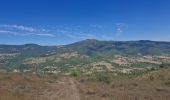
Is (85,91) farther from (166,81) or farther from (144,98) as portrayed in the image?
(166,81)

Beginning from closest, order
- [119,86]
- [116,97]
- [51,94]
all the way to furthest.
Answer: [116,97] → [51,94] → [119,86]

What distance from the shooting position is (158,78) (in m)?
31.0

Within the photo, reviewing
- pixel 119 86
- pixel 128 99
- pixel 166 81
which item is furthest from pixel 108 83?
pixel 128 99

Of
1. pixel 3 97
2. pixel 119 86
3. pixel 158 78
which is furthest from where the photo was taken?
pixel 158 78

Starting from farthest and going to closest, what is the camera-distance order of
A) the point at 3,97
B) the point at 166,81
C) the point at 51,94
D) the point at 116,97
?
1. the point at 166,81
2. the point at 51,94
3. the point at 116,97
4. the point at 3,97

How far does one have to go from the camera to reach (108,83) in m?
28.0

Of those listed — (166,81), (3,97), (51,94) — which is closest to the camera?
(3,97)

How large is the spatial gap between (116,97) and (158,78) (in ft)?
44.2

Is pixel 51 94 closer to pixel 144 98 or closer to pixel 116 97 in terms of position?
pixel 116 97

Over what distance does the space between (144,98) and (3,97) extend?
893 cm

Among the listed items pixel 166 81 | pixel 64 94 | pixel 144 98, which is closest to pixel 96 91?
pixel 64 94

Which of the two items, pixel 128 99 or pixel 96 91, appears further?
pixel 96 91

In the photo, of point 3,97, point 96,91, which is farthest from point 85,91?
point 3,97

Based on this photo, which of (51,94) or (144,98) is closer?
(144,98)
